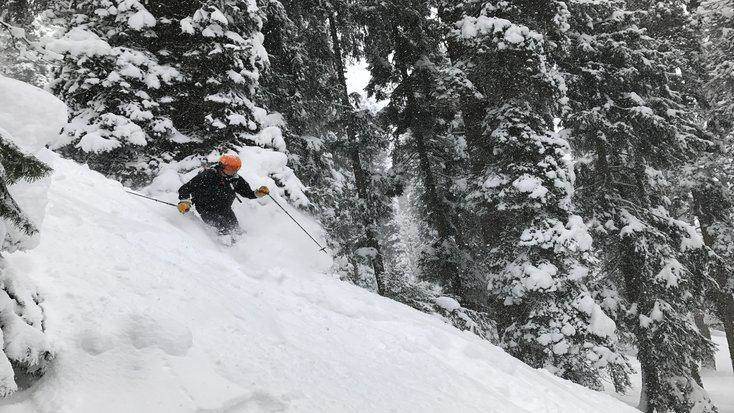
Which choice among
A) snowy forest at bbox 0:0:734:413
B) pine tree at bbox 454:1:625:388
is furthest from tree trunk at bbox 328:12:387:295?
pine tree at bbox 454:1:625:388

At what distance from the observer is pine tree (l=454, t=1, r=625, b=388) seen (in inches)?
445

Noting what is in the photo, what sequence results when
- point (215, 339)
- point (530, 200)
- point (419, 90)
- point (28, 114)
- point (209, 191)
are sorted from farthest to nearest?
point (419, 90) → point (530, 200) → point (209, 191) → point (215, 339) → point (28, 114)

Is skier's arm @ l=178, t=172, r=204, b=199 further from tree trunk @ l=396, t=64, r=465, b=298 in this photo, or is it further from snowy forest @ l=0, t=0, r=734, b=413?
tree trunk @ l=396, t=64, r=465, b=298

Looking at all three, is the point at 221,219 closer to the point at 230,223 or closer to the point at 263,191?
the point at 230,223

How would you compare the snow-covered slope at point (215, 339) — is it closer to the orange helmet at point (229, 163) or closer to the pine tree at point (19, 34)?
the pine tree at point (19, 34)

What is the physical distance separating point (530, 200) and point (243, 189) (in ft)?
23.0

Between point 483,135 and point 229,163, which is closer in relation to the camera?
point 229,163

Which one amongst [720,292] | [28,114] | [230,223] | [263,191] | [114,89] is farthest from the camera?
[720,292]

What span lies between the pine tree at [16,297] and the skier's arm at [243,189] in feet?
18.7

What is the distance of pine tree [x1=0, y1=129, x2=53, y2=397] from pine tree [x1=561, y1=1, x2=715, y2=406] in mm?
15311

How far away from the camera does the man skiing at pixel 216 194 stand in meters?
8.23

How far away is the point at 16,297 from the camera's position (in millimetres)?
3059

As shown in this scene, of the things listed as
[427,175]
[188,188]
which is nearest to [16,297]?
[188,188]

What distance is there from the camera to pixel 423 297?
11.3 m
